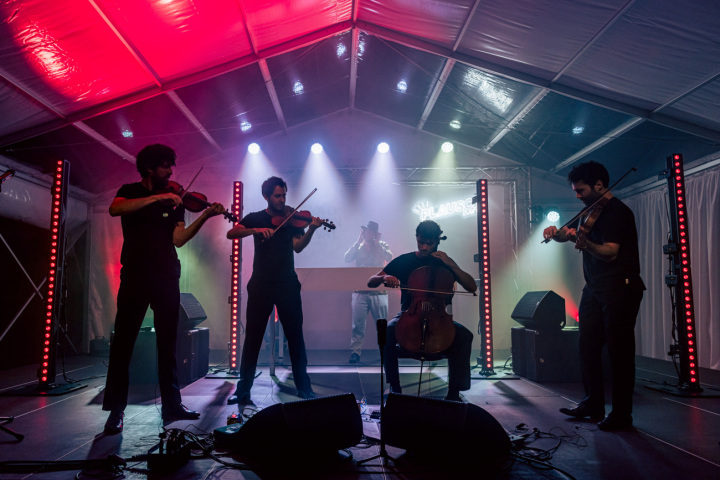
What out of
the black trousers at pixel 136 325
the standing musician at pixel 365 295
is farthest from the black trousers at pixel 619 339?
the standing musician at pixel 365 295

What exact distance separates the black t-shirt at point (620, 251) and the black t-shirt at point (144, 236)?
3372mm

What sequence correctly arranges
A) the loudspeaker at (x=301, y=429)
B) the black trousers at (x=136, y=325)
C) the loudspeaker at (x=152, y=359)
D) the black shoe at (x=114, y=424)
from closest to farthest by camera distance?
the loudspeaker at (x=301, y=429), the black shoe at (x=114, y=424), the black trousers at (x=136, y=325), the loudspeaker at (x=152, y=359)

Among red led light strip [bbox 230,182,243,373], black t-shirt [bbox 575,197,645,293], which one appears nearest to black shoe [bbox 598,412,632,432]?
black t-shirt [bbox 575,197,645,293]

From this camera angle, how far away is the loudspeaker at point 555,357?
5.46 meters

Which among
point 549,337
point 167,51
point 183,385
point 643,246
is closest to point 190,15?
point 167,51

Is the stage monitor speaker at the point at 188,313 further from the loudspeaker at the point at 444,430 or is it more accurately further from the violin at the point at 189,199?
the loudspeaker at the point at 444,430

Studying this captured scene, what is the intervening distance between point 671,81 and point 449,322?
14.1 ft

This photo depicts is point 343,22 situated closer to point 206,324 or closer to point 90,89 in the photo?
point 90,89

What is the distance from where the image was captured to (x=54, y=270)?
16.7 feet

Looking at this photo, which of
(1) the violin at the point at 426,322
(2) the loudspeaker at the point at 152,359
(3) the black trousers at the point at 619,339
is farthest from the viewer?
(2) the loudspeaker at the point at 152,359

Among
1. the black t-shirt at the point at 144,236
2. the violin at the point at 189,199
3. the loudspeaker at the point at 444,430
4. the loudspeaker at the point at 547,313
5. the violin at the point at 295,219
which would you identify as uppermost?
the violin at the point at 189,199

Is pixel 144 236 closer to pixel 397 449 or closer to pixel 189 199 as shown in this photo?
pixel 189 199

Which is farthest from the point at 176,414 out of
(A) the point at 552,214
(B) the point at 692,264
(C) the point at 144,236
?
(A) the point at 552,214

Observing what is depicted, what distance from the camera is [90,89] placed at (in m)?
5.98
